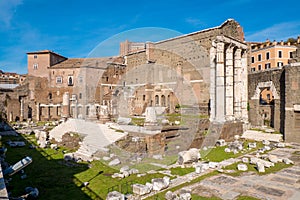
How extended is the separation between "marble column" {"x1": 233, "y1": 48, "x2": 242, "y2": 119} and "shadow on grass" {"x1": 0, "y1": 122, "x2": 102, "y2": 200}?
1397cm

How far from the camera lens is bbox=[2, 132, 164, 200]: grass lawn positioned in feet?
24.3

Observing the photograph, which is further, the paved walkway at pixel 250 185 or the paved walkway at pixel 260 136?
the paved walkway at pixel 260 136

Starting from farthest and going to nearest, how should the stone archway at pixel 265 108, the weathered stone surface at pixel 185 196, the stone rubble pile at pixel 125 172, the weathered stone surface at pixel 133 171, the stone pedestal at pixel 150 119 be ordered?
the stone archway at pixel 265 108 < the stone pedestal at pixel 150 119 < the weathered stone surface at pixel 133 171 < the stone rubble pile at pixel 125 172 < the weathered stone surface at pixel 185 196

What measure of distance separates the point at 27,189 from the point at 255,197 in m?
6.94

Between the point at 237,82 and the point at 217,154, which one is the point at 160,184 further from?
the point at 237,82

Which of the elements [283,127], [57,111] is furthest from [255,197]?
[57,111]

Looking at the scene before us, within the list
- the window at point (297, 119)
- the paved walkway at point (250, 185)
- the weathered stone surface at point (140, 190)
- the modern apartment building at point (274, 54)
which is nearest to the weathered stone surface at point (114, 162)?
the paved walkway at point (250, 185)

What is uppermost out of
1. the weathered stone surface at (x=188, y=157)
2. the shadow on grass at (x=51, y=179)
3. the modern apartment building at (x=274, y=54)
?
the modern apartment building at (x=274, y=54)

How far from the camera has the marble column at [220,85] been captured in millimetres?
17844

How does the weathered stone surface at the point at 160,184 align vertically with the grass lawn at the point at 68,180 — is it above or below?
above

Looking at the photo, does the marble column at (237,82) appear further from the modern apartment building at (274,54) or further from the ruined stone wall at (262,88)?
the modern apartment building at (274,54)

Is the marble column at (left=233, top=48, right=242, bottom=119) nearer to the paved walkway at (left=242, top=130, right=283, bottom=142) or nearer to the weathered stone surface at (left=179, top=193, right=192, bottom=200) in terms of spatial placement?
the paved walkway at (left=242, top=130, right=283, bottom=142)

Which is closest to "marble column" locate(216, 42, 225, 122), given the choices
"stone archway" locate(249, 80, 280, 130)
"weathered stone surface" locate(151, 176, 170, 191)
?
"stone archway" locate(249, 80, 280, 130)

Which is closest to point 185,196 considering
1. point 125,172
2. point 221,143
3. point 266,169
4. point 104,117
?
point 125,172
